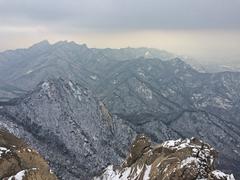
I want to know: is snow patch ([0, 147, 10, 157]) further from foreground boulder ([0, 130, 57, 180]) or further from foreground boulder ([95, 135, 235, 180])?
foreground boulder ([95, 135, 235, 180])

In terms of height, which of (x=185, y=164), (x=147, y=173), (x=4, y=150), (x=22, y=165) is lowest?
(x=22, y=165)

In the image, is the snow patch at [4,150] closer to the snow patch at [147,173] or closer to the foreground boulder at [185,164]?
the foreground boulder at [185,164]

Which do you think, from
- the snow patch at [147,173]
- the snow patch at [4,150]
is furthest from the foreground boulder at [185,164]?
the snow patch at [4,150]

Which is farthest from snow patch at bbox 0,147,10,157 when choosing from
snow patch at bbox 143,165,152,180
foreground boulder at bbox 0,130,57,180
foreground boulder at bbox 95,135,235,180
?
snow patch at bbox 143,165,152,180

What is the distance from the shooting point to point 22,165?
183 m

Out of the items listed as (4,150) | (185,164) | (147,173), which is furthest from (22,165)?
(185,164)

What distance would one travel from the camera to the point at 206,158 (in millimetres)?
145500

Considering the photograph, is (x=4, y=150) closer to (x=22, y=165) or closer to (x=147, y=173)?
(x=22, y=165)

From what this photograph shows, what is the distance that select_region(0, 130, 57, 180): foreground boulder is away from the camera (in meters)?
157

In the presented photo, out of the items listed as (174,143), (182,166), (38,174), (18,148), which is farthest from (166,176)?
(18,148)

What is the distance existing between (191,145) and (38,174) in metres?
56.4

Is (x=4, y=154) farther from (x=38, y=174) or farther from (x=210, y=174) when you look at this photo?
(x=210, y=174)

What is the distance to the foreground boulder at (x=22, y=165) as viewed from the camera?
157 m

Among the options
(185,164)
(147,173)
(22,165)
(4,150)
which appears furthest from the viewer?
(4,150)
